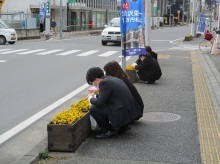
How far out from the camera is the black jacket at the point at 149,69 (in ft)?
37.0

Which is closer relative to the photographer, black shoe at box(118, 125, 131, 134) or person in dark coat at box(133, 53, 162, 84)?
black shoe at box(118, 125, 131, 134)

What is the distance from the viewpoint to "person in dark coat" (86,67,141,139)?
5957 mm

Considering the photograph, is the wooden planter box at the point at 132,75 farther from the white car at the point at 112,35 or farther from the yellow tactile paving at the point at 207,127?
the white car at the point at 112,35

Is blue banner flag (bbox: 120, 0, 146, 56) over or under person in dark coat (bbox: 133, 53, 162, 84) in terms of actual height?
over

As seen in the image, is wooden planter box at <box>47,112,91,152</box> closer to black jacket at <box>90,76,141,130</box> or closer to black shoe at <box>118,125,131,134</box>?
black jacket at <box>90,76,141,130</box>

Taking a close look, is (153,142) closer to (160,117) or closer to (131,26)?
(160,117)

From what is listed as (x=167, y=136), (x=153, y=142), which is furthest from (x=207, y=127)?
(x=153, y=142)

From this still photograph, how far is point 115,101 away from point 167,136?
41.1 inches

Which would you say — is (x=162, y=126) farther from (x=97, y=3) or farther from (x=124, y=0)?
(x=97, y=3)

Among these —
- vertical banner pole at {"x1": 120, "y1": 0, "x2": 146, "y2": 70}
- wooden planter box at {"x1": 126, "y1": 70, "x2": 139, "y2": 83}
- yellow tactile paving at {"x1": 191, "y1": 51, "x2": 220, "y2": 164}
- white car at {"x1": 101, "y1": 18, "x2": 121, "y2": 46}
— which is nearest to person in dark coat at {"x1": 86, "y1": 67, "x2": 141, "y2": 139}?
yellow tactile paving at {"x1": 191, "y1": 51, "x2": 220, "y2": 164}

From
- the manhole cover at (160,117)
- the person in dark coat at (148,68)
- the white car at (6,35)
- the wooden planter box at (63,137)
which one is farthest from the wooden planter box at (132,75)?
the white car at (6,35)

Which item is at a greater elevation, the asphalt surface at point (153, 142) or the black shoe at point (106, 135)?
the black shoe at point (106, 135)

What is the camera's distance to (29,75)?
13.1 m

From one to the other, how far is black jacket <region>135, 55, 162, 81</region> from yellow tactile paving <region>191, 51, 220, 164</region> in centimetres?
118
